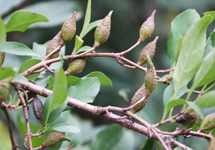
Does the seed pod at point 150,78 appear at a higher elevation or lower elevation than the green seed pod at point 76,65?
higher

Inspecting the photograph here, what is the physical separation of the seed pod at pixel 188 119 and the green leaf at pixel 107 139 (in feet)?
1.42

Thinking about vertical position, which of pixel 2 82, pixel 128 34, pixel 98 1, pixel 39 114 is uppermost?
pixel 2 82

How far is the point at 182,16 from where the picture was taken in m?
0.70

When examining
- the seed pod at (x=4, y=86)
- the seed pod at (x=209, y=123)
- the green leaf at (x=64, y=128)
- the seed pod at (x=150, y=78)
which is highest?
the seed pod at (x=4, y=86)

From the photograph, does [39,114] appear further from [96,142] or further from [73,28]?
[96,142]

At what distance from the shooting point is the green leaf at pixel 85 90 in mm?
614

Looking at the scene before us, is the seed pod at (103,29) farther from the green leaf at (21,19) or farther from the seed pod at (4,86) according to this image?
the seed pod at (4,86)

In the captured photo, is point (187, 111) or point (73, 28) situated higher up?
point (73, 28)

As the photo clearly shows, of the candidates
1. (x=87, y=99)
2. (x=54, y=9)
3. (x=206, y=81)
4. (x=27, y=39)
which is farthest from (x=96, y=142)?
(x=27, y=39)

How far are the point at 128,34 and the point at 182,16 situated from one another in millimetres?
1871

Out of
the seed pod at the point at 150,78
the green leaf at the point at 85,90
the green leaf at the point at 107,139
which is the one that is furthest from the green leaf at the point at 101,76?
the green leaf at the point at 107,139

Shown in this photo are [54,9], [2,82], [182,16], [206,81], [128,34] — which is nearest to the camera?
[2,82]

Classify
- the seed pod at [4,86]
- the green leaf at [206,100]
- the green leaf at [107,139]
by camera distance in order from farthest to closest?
the green leaf at [107,139], the green leaf at [206,100], the seed pod at [4,86]

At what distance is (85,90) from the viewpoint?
61 cm
